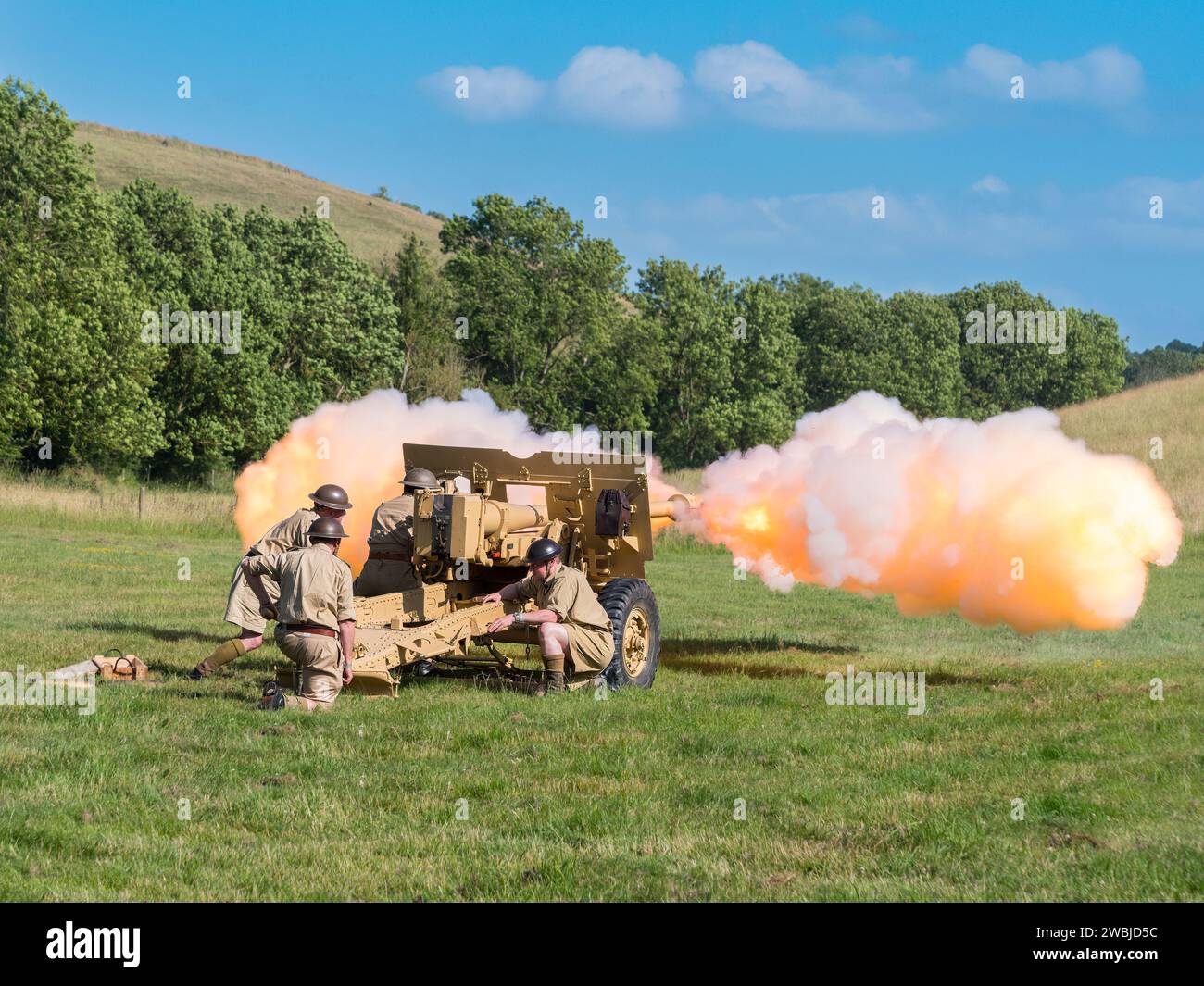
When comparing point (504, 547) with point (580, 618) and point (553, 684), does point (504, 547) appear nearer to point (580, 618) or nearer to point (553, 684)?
point (580, 618)

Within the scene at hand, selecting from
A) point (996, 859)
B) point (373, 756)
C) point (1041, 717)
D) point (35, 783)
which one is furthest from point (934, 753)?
point (35, 783)

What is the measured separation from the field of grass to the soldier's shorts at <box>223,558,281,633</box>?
1.78 ft

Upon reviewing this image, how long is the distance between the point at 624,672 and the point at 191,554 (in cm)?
1764

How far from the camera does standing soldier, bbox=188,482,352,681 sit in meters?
13.3

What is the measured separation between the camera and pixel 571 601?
13.6 metres

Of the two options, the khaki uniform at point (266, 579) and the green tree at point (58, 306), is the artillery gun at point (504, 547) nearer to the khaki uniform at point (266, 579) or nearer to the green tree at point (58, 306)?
the khaki uniform at point (266, 579)

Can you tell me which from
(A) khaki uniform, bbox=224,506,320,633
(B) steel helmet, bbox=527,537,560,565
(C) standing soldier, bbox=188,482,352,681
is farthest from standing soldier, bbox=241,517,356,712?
(B) steel helmet, bbox=527,537,560,565

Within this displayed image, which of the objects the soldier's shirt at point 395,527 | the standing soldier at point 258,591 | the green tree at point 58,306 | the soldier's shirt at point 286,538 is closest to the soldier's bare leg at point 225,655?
the standing soldier at point 258,591

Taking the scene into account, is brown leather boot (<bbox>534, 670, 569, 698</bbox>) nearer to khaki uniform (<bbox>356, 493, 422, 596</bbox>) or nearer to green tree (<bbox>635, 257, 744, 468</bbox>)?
khaki uniform (<bbox>356, 493, 422, 596</bbox>)

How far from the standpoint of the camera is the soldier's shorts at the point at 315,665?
38.9 ft

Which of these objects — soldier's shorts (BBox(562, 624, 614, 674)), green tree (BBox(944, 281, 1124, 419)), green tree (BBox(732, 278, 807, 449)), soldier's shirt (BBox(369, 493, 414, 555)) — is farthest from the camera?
green tree (BBox(944, 281, 1124, 419))

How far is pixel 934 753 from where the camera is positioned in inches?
418

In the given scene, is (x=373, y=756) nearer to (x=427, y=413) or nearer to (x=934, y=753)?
(x=934, y=753)

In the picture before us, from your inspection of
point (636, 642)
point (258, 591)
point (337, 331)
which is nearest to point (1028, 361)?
point (337, 331)
